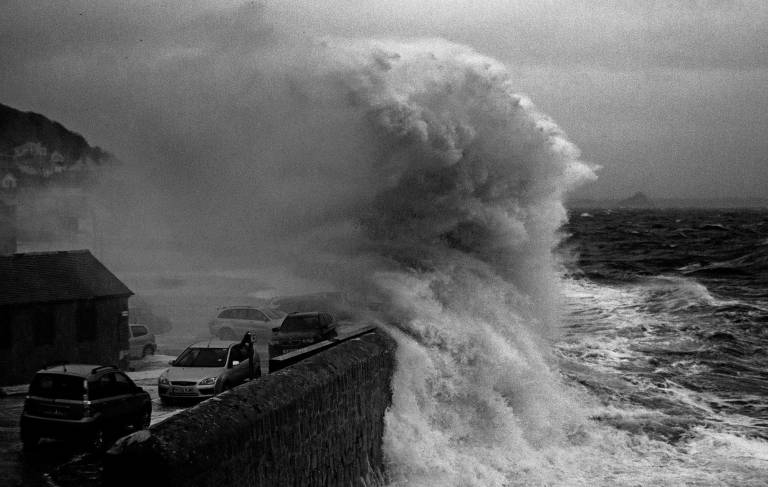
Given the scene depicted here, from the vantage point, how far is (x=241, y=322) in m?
24.1

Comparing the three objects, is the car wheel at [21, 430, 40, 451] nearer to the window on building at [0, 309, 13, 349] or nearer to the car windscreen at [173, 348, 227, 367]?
the car windscreen at [173, 348, 227, 367]

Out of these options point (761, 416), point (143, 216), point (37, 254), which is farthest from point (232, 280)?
point (761, 416)

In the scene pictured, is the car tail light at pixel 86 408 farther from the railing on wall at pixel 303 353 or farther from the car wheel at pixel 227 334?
the car wheel at pixel 227 334

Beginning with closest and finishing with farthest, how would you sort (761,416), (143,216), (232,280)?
1. (761,416)
2. (143,216)
3. (232,280)

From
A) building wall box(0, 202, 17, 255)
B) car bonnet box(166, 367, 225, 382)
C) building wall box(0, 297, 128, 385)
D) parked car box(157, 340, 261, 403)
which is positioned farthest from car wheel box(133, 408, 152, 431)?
building wall box(0, 202, 17, 255)

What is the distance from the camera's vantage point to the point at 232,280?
27703mm

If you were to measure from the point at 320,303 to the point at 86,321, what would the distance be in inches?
243

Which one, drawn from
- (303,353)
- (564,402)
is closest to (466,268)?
(564,402)

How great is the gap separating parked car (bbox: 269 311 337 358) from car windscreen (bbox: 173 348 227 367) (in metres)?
1.70

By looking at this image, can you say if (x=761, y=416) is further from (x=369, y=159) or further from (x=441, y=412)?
(x=369, y=159)

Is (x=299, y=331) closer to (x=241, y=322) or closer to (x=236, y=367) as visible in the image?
(x=236, y=367)

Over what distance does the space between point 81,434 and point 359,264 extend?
659 cm

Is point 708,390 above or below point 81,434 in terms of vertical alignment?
below

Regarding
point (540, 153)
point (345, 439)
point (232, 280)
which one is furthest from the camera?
point (232, 280)
